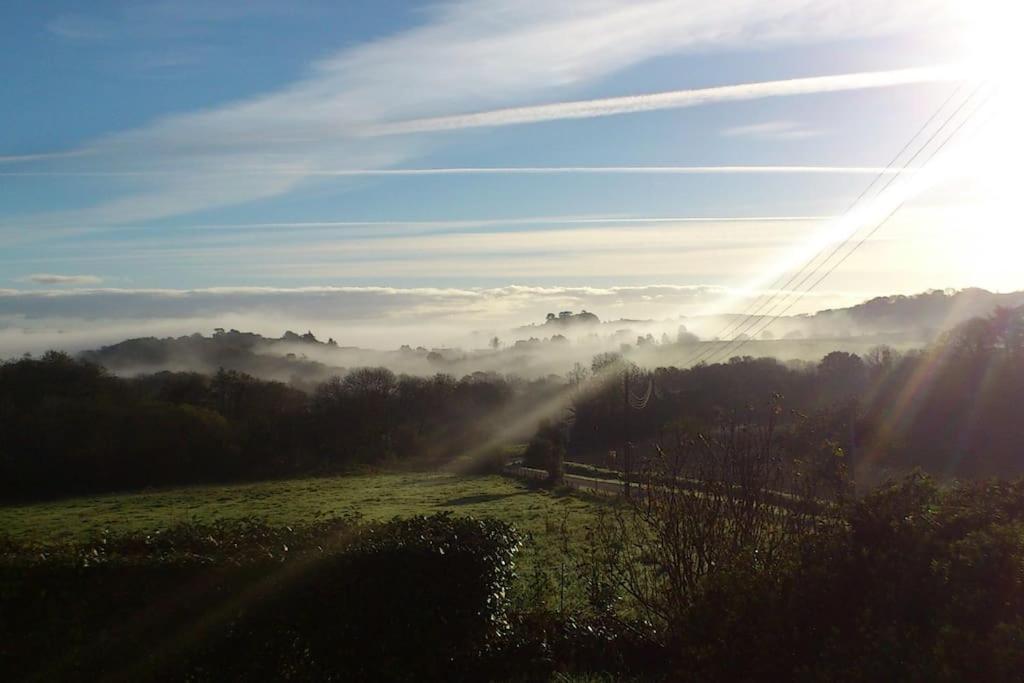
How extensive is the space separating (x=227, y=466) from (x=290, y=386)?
41.8ft

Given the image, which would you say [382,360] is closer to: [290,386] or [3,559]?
[290,386]

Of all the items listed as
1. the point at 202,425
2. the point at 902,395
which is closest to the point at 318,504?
the point at 202,425

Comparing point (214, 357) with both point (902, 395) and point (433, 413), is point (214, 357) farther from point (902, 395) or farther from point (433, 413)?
point (902, 395)

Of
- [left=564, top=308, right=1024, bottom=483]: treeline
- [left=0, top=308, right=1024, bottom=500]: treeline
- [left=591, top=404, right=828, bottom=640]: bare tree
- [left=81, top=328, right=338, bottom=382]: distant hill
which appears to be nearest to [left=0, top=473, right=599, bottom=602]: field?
[left=0, top=308, right=1024, bottom=500]: treeline

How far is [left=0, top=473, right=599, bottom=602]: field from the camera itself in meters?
25.4

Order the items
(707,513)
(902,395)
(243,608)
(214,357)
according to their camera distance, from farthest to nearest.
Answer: (214,357)
(902,395)
(707,513)
(243,608)

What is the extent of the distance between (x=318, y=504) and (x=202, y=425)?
17.9 metres

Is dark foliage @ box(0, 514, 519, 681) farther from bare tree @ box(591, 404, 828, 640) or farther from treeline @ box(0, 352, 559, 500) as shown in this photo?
treeline @ box(0, 352, 559, 500)

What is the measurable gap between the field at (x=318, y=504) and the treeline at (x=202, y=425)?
3.21m

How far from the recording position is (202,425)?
152 feet

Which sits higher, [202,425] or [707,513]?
[707,513]

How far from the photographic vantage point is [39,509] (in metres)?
34.0

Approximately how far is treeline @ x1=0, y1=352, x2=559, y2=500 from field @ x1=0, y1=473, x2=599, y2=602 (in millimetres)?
3212

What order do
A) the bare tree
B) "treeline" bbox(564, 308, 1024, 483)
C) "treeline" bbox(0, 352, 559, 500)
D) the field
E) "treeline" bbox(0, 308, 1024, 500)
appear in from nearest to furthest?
1. the bare tree
2. the field
3. "treeline" bbox(564, 308, 1024, 483)
4. "treeline" bbox(0, 308, 1024, 500)
5. "treeline" bbox(0, 352, 559, 500)
